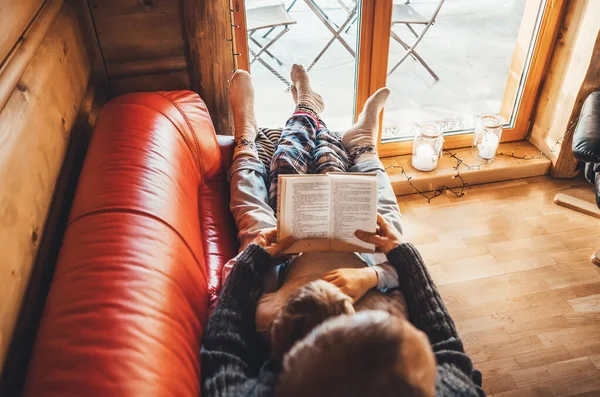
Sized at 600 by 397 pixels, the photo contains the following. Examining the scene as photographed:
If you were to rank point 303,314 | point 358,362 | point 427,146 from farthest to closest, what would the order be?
point 427,146, point 303,314, point 358,362

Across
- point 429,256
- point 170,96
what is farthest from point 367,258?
point 170,96

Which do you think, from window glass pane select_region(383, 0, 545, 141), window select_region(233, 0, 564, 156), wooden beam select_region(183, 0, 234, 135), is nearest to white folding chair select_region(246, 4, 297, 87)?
window select_region(233, 0, 564, 156)

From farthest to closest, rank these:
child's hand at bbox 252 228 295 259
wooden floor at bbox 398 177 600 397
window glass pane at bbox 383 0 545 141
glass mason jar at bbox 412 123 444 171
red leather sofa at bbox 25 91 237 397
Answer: window glass pane at bbox 383 0 545 141 < glass mason jar at bbox 412 123 444 171 < wooden floor at bbox 398 177 600 397 < child's hand at bbox 252 228 295 259 < red leather sofa at bbox 25 91 237 397

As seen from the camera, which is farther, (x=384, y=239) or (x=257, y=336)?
(x=384, y=239)

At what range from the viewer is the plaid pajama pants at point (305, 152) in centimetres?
155

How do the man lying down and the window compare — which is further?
the window

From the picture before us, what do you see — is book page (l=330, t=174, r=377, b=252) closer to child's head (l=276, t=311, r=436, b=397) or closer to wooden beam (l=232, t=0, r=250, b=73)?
child's head (l=276, t=311, r=436, b=397)

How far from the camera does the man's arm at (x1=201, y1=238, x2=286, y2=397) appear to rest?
3.00 feet

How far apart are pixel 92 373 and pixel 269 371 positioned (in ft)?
1.07

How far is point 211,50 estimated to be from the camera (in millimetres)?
1757

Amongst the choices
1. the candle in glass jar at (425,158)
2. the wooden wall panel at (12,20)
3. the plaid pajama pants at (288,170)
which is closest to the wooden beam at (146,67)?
the plaid pajama pants at (288,170)

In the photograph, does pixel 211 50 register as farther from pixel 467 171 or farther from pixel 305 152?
pixel 467 171

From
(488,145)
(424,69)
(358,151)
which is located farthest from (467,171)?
(358,151)

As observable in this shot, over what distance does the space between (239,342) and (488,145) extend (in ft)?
5.70
